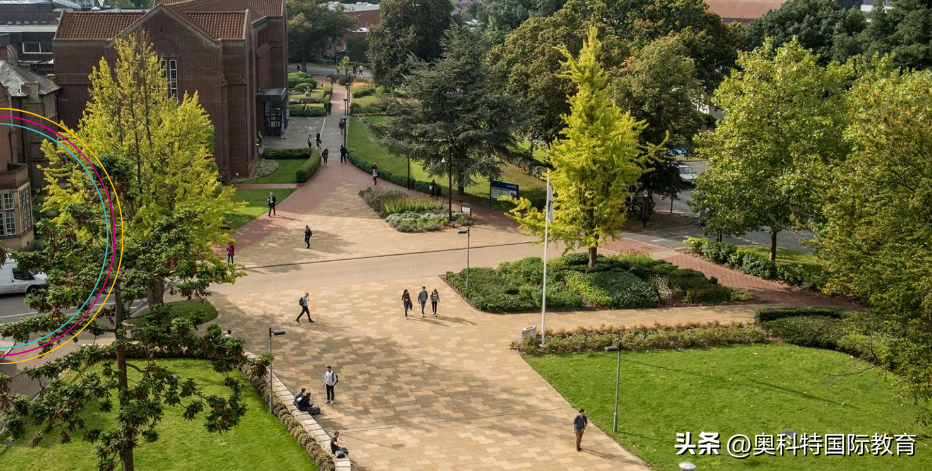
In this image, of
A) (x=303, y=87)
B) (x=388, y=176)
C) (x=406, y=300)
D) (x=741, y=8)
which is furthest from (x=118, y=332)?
(x=741, y=8)

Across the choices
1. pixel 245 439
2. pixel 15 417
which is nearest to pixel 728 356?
pixel 245 439

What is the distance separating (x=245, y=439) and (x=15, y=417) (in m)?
9.32

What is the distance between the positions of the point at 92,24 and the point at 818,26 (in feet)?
201

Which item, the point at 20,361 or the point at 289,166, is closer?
the point at 20,361

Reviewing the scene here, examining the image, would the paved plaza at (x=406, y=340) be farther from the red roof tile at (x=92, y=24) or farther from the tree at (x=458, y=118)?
the red roof tile at (x=92, y=24)

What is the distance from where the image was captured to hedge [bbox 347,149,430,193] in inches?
2694

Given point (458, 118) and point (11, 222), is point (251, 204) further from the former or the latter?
point (11, 222)

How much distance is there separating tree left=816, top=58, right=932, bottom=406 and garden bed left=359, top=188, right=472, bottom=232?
1127 inches

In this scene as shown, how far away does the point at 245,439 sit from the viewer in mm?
33062

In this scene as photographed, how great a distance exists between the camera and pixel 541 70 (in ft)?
219

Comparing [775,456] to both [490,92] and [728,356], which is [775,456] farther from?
[490,92]

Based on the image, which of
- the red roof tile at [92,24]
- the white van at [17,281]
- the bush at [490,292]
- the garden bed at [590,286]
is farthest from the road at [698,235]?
the red roof tile at [92,24]

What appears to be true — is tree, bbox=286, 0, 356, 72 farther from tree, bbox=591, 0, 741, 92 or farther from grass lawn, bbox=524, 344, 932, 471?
grass lawn, bbox=524, 344, 932, 471

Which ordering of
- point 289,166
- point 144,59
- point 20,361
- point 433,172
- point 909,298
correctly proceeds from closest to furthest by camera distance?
1. point 909,298
2. point 20,361
3. point 144,59
4. point 433,172
5. point 289,166
